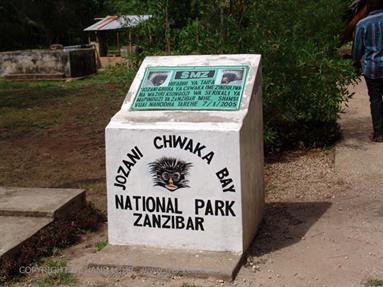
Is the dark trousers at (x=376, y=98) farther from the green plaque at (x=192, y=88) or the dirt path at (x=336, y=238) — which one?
the green plaque at (x=192, y=88)

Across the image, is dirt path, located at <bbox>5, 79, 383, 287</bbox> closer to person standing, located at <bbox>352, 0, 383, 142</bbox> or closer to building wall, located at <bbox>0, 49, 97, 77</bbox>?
person standing, located at <bbox>352, 0, 383, 142</bbox>

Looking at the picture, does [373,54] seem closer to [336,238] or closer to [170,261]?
[336,238]

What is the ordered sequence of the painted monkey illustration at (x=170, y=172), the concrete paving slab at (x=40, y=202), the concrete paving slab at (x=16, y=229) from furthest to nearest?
the concrete paving slab at (x=40, y=202) < the concrete paving slab at (x=16, y=229) < the painted monkey illustration at (x=170, y=172)

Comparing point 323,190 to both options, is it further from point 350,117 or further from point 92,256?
point 350,117

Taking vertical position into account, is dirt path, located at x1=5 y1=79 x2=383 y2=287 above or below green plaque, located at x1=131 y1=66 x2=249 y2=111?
below

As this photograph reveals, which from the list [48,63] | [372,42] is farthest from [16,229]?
[48,63]

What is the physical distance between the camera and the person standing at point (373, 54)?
7.32 meters

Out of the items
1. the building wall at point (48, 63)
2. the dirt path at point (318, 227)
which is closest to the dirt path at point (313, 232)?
the dirt path at point (318, 227)

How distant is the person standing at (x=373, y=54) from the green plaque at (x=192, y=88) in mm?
3264

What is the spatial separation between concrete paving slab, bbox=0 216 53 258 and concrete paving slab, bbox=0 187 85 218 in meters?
0.06

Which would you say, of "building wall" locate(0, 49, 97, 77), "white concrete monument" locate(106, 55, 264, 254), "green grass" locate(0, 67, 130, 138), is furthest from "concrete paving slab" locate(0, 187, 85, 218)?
"building wall" locate(0, 49, 97, 77)

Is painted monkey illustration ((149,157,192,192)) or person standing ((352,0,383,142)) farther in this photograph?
person standing ((352,0,383,142))

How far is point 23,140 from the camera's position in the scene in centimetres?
938

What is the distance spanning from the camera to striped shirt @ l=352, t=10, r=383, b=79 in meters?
7.31
